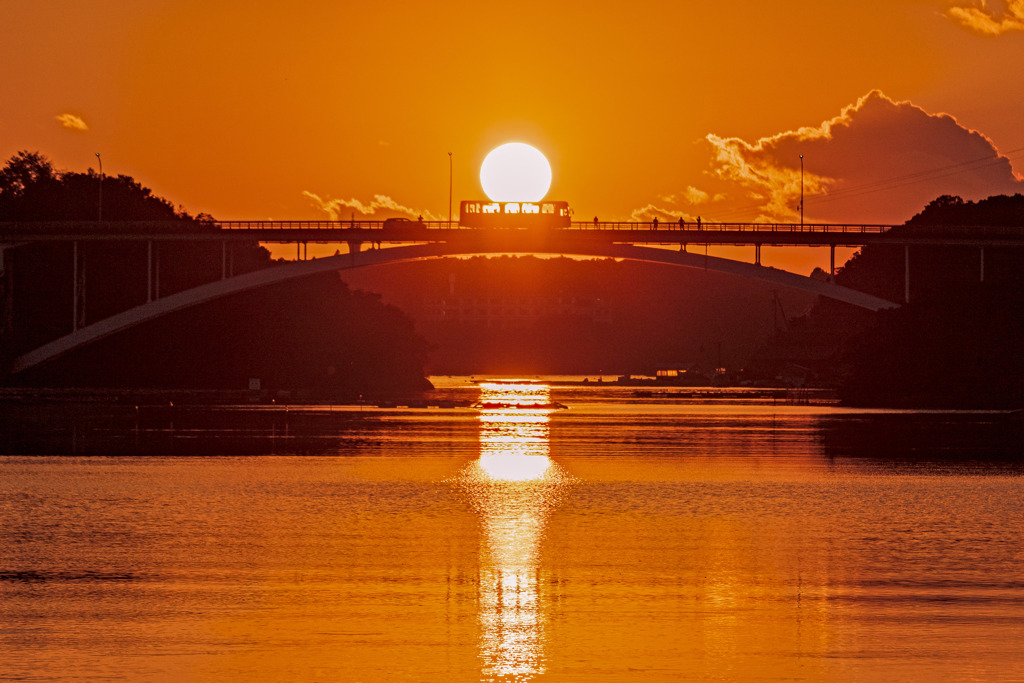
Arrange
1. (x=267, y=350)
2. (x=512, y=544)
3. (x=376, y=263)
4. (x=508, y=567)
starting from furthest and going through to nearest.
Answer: (x=267, y=350)
(x=376, y=263)
(x=512, y=544)
(x=508, y=567)

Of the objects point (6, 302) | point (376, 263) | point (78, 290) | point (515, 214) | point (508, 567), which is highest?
point (515, 214)

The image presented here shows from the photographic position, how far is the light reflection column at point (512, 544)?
14.2m

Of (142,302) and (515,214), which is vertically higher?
(515,214)

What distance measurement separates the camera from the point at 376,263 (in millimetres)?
99000

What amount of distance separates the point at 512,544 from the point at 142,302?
295ft

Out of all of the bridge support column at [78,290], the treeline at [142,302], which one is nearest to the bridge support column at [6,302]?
the treeline at [142,302]

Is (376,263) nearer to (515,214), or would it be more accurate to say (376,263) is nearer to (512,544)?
(515,214)

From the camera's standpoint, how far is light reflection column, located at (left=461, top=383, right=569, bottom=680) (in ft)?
46.5

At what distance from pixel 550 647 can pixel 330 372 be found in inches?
4277

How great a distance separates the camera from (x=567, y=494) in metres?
31.3

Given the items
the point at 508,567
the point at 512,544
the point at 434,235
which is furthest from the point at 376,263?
the point at 508,567

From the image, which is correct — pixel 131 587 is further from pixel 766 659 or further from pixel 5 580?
pixel 766 659

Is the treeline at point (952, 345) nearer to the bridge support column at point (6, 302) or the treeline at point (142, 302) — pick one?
the treeline at point (142, 302)

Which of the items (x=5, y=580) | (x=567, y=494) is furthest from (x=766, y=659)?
(x=567, y=494)
